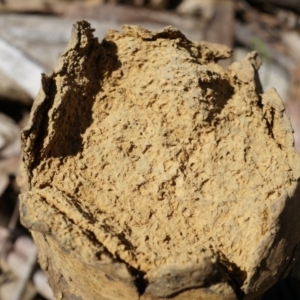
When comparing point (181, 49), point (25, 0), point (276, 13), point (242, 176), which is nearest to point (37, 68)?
point (25, 0)

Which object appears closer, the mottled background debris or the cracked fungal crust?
the cracked fungal crust

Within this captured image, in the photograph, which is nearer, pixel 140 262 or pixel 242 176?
pixel 140 262

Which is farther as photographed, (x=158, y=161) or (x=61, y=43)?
(x=61, y=43)

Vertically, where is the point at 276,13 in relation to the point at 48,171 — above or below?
above

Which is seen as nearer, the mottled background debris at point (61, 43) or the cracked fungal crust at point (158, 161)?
the cracked fungal crust at point (158, 161)

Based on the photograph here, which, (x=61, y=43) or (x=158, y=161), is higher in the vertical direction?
(x=61, y=43)

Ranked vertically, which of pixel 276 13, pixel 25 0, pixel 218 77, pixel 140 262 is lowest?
pixel 140 262

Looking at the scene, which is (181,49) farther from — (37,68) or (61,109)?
(37,68)

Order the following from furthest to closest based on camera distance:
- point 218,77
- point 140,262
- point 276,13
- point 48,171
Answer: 1. point 276,13
2. point 218,77
3. point 48,171
4. point 140,262
